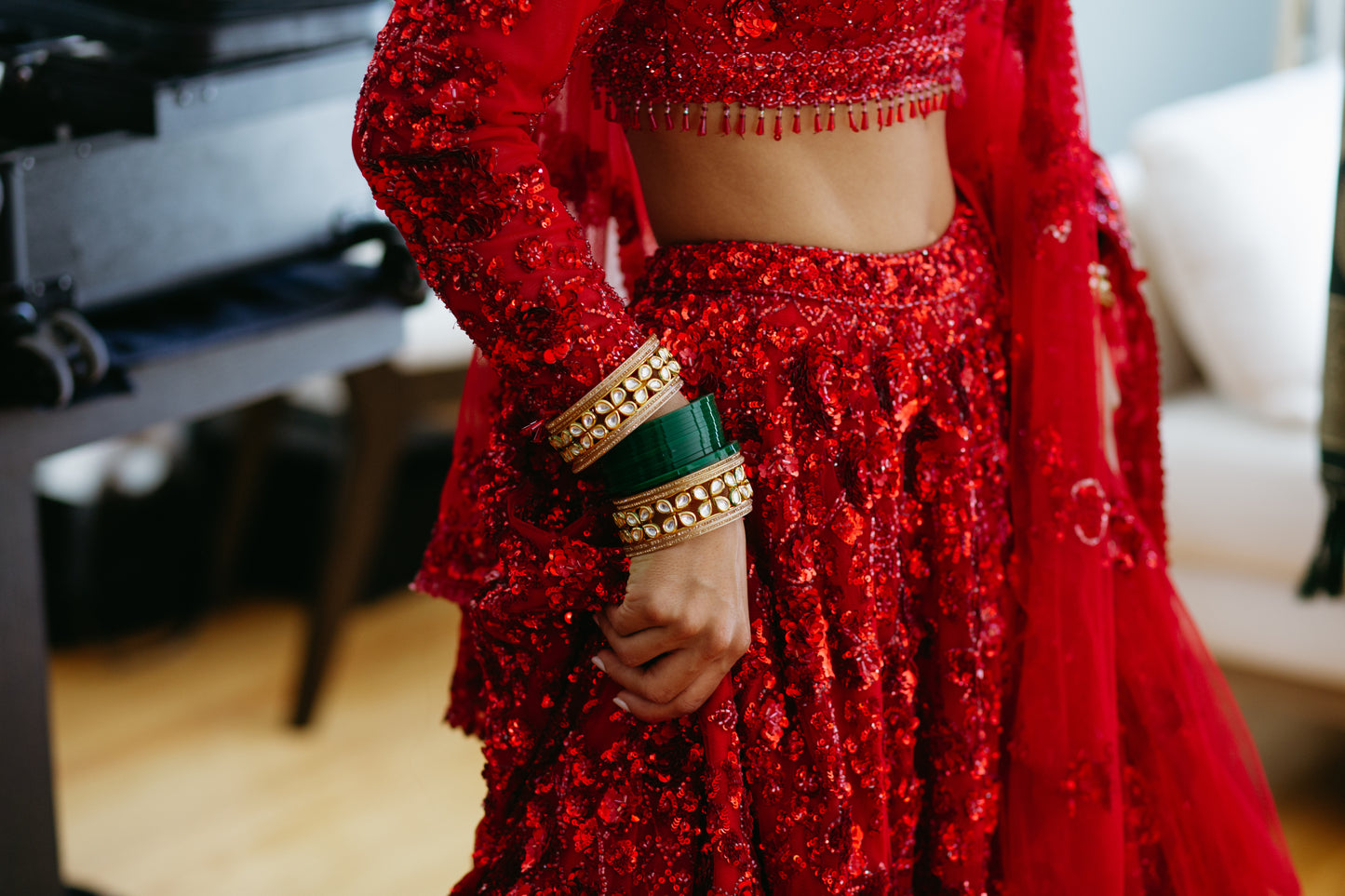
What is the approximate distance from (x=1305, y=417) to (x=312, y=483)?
1764mm

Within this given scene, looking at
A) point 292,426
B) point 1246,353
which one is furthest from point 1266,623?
point 292,426

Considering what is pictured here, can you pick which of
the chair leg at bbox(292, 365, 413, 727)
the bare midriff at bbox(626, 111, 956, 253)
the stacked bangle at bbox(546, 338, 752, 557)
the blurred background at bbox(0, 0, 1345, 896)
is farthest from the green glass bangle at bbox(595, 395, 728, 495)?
the chair leg at bbox(292, 365, 413, 727)

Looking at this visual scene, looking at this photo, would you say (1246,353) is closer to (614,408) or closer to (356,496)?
(356,496)

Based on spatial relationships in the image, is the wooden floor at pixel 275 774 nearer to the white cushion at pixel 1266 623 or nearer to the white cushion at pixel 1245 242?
the white cushion at pixel 1266 623

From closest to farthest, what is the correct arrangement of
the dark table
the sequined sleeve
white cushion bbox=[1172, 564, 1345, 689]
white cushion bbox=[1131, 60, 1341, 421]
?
the sequined sleeve
the dark table
white cushion bbox=[1172, 564, 1345, 689]
white cushion bbox=[1131, 60, 1341, 421]

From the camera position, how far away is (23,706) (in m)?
1.22

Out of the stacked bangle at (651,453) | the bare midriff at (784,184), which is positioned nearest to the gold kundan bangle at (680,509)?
the stacked bangle at (651,453)

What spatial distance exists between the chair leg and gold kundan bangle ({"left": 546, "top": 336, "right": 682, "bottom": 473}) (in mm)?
1491

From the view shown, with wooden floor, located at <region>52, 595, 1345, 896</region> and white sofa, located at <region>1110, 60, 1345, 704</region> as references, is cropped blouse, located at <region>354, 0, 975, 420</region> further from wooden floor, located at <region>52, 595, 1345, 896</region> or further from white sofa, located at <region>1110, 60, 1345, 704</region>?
white sofa, located at <region>1110, 60, 1345, 704</region>

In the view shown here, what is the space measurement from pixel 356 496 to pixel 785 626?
1524 millimetres

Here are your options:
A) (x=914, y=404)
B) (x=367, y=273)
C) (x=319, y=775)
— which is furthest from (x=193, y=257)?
(x=319, y=775)

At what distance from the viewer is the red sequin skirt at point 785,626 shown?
0.74 meters

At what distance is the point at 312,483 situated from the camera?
2.62 metres

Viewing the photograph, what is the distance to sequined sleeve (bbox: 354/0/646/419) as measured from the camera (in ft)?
2.17
